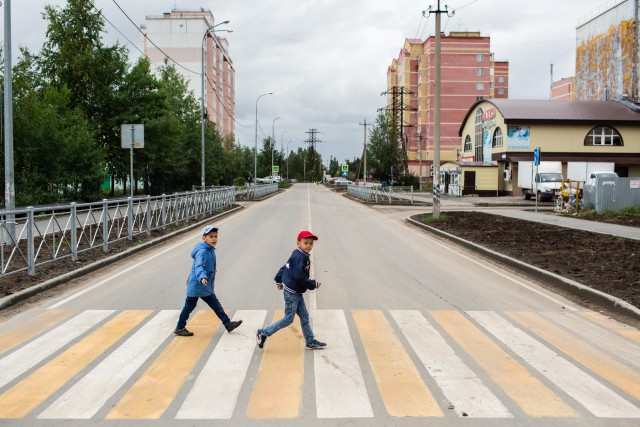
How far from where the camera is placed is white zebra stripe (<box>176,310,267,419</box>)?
15.0ft

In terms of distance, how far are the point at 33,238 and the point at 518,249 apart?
1083 cm

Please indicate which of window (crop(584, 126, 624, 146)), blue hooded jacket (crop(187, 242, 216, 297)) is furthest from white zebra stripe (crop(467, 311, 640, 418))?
window (crop(584, 126, 624, 146))

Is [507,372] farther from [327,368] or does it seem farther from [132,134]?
[132,134]

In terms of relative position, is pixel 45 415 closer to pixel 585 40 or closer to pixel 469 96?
pixel 585 40

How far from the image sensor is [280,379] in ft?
17.5

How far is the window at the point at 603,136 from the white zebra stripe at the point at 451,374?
5118cm

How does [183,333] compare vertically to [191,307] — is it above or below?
below

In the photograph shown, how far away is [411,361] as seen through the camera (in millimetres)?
5902

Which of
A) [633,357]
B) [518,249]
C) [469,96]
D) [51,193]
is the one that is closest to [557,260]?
[518,249]

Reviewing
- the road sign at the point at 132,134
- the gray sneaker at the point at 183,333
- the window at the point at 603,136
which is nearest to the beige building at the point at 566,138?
the window at the point at 603,136

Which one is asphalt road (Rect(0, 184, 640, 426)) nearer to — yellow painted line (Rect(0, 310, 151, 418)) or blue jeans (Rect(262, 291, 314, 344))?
yellow painted line (Rect(0, 310, 151, 418))

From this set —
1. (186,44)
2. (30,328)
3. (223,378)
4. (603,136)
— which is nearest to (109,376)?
(223,378)

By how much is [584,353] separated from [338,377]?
9.33 feet

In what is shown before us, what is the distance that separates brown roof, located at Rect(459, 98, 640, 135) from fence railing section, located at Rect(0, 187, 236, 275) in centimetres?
3925
